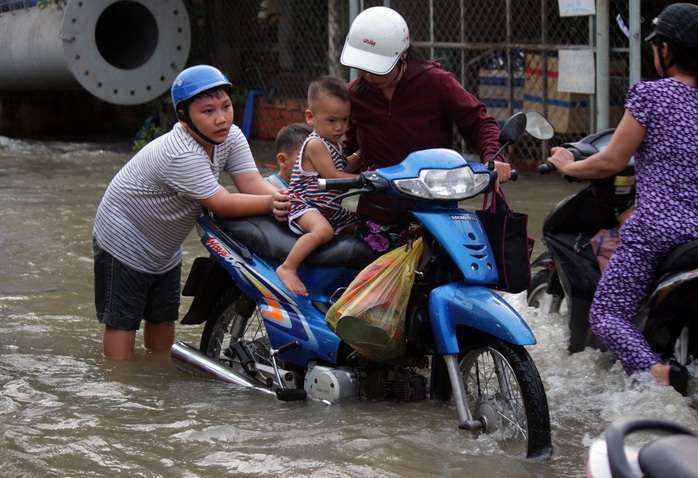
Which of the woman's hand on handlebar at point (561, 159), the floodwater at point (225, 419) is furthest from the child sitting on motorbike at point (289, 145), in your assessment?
the woman's hand on handlebar at point (561, 159)

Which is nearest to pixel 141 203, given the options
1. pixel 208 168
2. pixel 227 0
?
pixel 208 168

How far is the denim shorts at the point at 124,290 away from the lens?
17.0ft

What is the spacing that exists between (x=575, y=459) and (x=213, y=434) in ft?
4.74

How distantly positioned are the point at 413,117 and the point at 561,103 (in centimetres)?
609

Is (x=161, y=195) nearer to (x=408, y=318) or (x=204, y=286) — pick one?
(x=204, y=286)

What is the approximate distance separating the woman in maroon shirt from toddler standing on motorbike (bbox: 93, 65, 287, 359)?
0.45 m

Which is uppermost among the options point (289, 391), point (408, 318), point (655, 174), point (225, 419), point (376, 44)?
point (376, 44)

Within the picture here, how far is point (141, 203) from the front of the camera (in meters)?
5.05

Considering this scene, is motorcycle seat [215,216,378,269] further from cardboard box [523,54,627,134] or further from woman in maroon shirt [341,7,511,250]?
cardboard box [523,54,627,134]

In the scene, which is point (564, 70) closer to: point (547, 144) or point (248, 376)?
point (547, 144)

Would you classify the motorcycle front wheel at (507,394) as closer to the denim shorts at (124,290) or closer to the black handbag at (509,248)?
the black handbag at (509,248)

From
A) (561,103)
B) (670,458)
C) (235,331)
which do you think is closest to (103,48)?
(561,103)

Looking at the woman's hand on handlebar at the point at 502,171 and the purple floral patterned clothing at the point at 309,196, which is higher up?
the woman's hand on handlebar at the point at 502,171

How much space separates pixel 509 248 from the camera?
4035 millimetres
